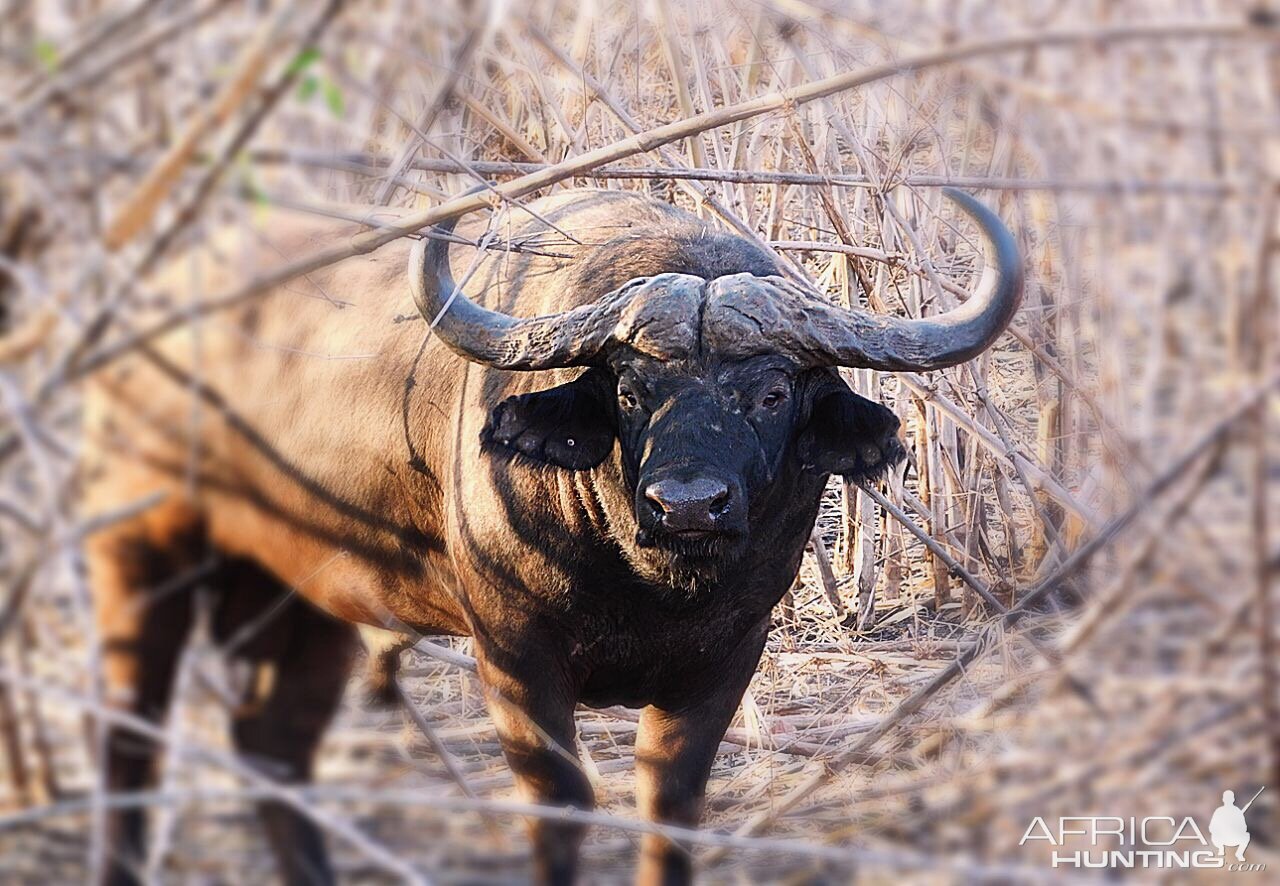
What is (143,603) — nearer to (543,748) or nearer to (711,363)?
(543,748)

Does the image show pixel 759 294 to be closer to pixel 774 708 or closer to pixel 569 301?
pixel 569 301

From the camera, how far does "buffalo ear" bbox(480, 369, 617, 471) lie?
3.74m

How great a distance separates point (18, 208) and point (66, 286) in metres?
0.18

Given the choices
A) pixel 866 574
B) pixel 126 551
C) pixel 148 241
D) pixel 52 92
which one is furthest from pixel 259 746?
pixel 866 574

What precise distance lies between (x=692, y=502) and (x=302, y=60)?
1.27 meters

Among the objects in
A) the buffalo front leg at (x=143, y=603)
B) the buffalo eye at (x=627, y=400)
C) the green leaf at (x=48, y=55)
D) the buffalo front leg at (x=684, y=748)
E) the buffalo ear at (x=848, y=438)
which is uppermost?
the green leaf at (x=48, y=55)

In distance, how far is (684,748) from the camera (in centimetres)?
407

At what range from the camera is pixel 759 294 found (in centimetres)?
375

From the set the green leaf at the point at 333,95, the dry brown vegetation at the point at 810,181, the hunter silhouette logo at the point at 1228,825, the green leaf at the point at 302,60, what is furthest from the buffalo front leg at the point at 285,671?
the hunter silhouette logo at the point at 1228,825

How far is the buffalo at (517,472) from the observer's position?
362 centimetres

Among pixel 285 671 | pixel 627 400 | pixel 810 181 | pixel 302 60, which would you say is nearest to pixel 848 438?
pixel 627 400

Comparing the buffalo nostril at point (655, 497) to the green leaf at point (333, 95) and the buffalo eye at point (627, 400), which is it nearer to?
the buffalo eye at point (627, 400)

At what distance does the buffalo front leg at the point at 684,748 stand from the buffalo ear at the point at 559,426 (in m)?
0.80

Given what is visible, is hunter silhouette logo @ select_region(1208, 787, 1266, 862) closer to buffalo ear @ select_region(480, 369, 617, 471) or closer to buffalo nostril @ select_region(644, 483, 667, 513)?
buffalo nostril @ select_region(644, 483, 667, 513)
